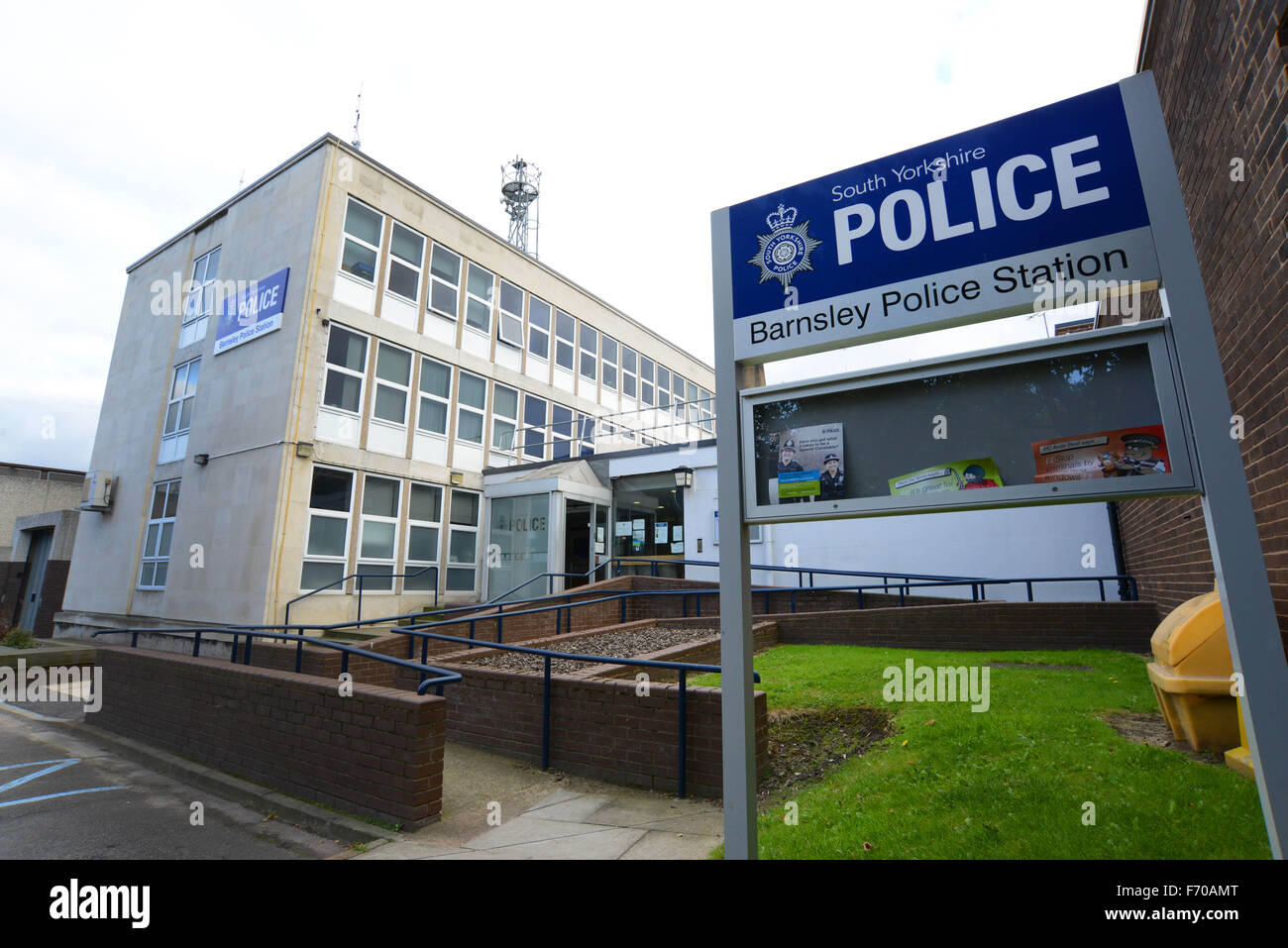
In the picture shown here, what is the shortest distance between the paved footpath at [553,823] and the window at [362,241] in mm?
13723

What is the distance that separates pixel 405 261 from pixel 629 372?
10505 mm

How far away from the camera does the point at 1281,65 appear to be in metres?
3.17

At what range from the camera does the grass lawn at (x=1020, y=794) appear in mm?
3006

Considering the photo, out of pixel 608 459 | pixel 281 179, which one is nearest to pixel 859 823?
pixel 608 459

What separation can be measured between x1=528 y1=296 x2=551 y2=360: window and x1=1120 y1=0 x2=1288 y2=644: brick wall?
17516 millimetres

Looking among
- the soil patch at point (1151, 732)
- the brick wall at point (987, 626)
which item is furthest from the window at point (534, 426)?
the soil patch at point (1151, 732)

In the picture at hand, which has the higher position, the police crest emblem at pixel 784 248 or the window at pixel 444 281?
the window at pixel 444 281

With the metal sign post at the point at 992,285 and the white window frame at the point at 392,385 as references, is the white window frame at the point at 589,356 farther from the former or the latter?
the metal sign post at the point at 992,285

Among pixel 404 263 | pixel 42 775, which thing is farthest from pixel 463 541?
pixel 42 775

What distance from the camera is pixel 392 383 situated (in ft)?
54.2

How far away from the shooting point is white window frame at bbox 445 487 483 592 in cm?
1733

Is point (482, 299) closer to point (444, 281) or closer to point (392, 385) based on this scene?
point (444, 281)
